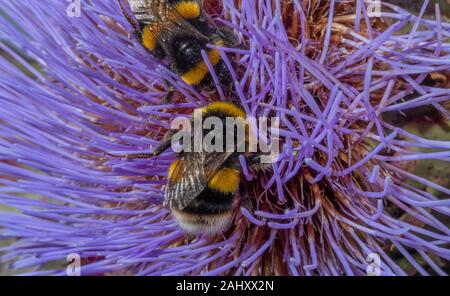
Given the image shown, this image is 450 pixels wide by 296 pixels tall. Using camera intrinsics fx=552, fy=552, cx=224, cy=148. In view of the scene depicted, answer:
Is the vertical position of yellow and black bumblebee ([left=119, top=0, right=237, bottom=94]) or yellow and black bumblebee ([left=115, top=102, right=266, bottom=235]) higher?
yellow and black bumblebee ([left=119, top=0, right=237, bottom=94])

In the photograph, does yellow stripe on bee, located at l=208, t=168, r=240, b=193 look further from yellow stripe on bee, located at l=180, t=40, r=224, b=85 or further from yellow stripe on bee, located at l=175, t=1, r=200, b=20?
yellow stripe on bee, located at l=175, t=1, r=200, b=20

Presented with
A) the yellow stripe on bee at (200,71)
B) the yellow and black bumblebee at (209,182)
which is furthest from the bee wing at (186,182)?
the yellow stripe on bee at (200,71)

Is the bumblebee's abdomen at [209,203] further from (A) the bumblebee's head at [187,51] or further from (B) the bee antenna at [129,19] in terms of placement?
(B) the bee antenna at [129,19]

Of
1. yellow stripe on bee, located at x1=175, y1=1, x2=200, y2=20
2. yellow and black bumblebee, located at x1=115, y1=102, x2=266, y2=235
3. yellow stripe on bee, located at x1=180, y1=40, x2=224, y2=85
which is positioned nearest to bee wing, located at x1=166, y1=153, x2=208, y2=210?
yellow and black bumblebee, located at x1=115, y1=102, x2=266, y2=235

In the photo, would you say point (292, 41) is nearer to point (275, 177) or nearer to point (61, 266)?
point (275, 177)

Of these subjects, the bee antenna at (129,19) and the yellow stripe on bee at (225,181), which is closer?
the yellow stripe on bee at (225,181)

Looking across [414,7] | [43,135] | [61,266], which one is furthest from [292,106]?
[61,266]
